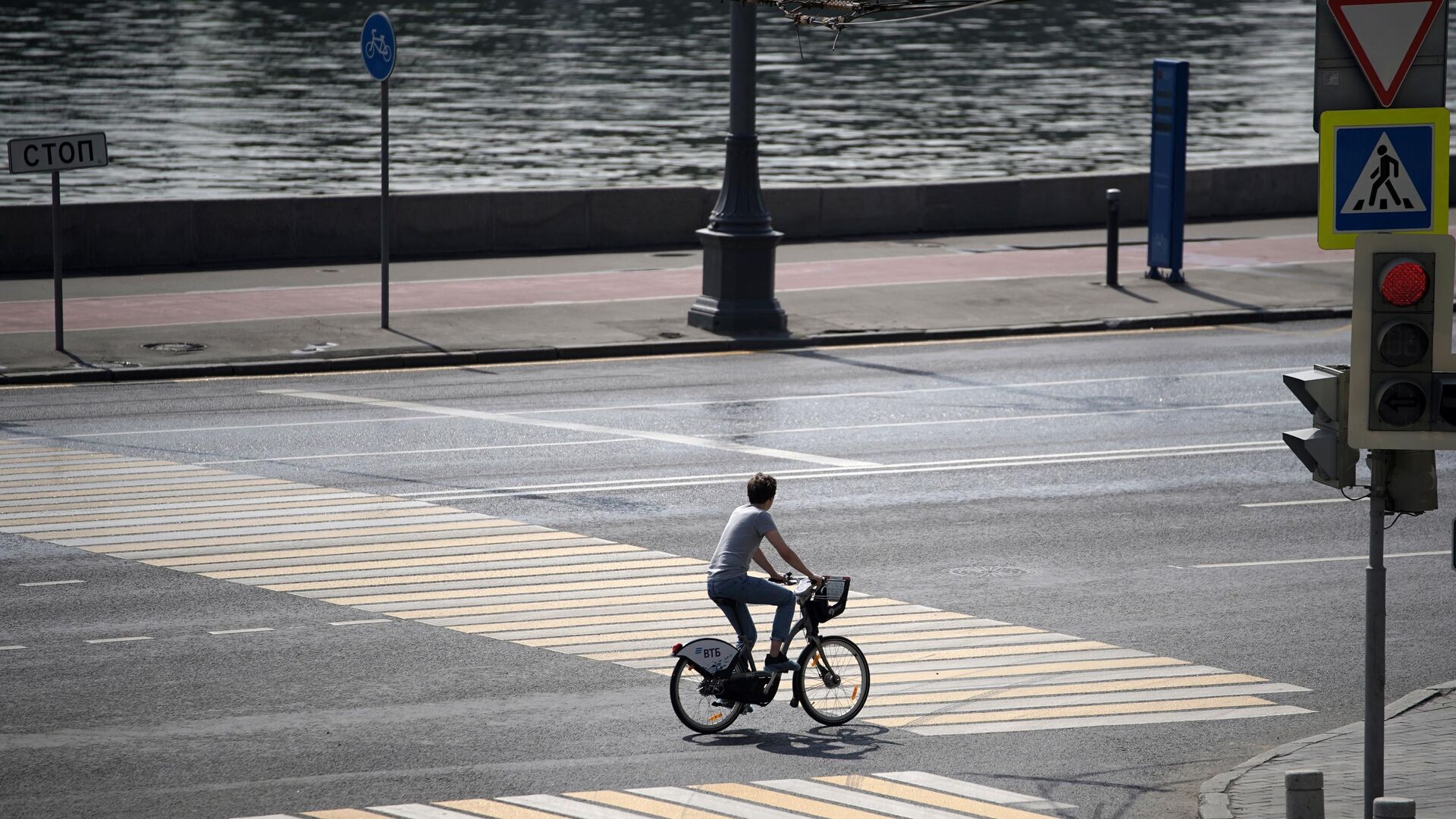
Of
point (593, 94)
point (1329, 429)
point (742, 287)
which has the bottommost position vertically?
point (742, 287)

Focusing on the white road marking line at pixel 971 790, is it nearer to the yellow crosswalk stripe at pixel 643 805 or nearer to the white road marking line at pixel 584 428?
the yellow crosswalk stripe at pixel 643 805

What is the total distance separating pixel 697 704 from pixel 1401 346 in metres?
4.23

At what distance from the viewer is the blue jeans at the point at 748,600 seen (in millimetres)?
10266

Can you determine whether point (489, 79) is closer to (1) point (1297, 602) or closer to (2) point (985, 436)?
(2) point (985, 436)

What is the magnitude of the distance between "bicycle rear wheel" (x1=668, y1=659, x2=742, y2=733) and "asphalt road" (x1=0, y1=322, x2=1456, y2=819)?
14 cm

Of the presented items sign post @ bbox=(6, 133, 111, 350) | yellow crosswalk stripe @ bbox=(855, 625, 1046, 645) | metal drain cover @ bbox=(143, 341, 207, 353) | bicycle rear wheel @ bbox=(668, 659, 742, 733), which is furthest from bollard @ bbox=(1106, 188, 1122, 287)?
bicycle rear wheel @ bbox=(668, 659, 742, 733)

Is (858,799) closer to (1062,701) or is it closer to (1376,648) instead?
(1062,701)

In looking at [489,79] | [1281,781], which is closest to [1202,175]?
[1281,781]

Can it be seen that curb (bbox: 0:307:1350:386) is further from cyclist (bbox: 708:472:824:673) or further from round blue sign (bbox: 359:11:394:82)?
cyclist (bbox: 708:472:824:673)

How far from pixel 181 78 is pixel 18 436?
59.0 metres

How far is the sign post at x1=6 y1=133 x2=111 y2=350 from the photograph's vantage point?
67.7ft

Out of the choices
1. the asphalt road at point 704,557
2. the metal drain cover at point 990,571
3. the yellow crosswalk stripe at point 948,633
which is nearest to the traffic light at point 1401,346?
the asphalt road at point 704,557

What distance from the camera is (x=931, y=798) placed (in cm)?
915

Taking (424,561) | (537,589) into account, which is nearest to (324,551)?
(424,561)
